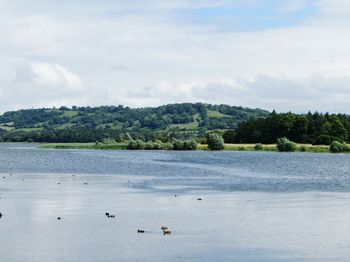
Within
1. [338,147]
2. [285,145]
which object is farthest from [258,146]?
[338,147]

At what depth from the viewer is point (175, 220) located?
47.2m

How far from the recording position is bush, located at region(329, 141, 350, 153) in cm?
17662

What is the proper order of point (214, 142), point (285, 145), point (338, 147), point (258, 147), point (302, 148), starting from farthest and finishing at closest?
1. point (214, 142)
2. point (258, 147)
3. point (302, 148)
4. point (285, 145)
5. point (338, 147)

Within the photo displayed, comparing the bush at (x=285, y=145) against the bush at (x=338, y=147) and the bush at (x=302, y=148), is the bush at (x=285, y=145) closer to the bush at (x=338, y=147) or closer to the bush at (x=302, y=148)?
the bush at (x=302, y=148)

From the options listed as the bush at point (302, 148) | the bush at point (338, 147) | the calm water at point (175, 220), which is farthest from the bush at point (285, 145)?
the calm water at point (175, 220)

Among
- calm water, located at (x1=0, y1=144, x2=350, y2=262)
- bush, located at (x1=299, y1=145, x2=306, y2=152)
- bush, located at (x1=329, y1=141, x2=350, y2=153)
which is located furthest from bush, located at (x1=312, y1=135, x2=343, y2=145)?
calm water, located at (x1=0, y1=144, x2=350, y2=262)

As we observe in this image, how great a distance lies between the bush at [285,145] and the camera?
602ft

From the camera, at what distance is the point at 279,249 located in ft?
121

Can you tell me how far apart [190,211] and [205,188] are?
21.6 m

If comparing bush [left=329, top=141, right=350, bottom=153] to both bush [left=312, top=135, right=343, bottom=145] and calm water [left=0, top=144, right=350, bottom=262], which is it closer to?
bush [left=312, top=135, right=343, bottom=145]

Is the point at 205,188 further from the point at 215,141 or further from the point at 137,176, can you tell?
the point at 215,141

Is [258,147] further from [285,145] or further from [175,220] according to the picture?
[175,220]

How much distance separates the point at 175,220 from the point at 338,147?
449 ft

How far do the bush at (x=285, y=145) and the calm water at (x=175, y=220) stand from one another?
10177 centimetres
